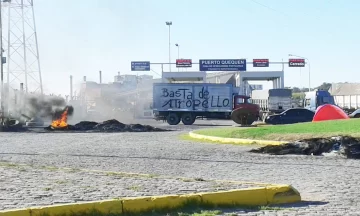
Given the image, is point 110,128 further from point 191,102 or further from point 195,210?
point 195,210

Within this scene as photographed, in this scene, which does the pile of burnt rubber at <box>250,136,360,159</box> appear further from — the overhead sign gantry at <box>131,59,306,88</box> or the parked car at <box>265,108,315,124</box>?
the overhead sign gantry at <box>131,59,306,88</box>

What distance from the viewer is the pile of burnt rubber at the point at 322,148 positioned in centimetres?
1622

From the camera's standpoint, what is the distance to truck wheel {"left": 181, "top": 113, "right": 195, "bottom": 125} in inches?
1949

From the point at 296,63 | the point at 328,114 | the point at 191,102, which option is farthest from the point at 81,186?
the point at 296,63

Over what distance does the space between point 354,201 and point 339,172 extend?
392cm

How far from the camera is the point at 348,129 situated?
20.6 m

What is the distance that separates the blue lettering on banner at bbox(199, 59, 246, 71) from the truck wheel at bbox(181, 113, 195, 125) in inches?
885

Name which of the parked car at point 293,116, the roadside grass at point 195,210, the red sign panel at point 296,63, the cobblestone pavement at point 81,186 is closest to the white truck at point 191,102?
the parked car at point 293,116

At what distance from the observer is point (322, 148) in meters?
17.2

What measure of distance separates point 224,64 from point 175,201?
208 ft

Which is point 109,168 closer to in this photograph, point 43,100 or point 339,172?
point 339,172

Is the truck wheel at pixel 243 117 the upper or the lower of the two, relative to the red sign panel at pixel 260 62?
lower

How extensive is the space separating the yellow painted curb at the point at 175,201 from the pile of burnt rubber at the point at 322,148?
7.46 metres

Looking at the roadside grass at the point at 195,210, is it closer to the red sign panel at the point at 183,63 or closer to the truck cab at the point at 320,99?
the truck cab at the point at 320,99
